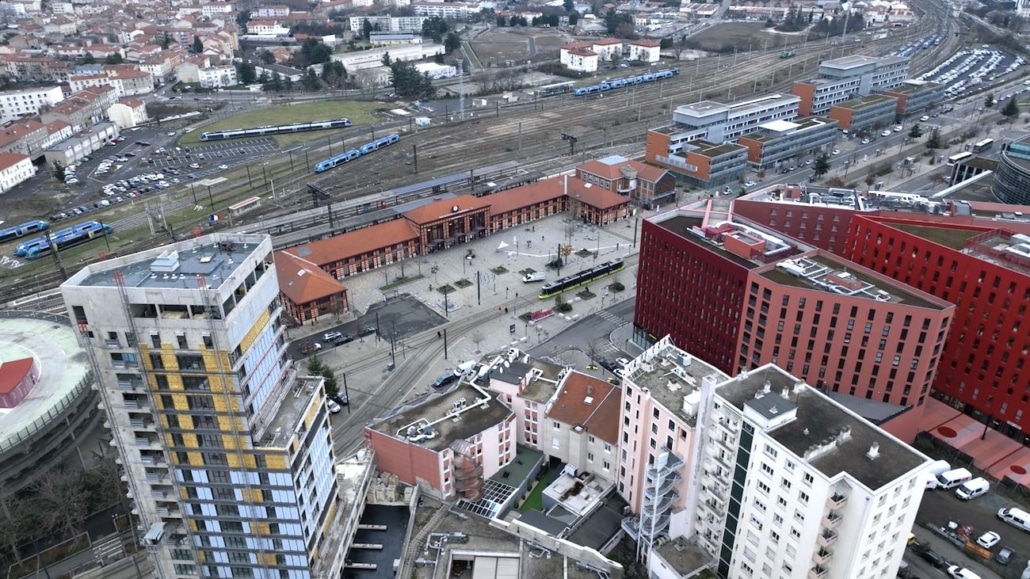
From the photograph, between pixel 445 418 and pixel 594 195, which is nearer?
pixel 445 418

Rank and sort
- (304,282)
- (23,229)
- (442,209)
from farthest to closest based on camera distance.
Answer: (23,229) → (442,209) → (304,282)

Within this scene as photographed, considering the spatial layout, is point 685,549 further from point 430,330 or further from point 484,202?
point 484,202

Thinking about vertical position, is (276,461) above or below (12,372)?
above

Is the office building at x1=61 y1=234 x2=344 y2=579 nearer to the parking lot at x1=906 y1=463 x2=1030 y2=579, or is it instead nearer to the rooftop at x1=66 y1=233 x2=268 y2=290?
the rooftop at x1=66 y1=233 x2=268 y2=290

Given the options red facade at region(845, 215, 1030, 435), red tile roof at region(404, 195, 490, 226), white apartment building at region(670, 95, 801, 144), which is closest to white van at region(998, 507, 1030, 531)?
red facade at region(845, 215, 1030, 435)

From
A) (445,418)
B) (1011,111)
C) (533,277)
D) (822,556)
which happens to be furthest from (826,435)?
(1011,111)

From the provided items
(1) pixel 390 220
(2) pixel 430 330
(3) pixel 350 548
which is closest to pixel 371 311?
(2) pixel 430 330

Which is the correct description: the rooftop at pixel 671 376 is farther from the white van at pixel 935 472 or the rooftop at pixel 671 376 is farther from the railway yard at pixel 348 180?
the railway yard at pixel 348 180

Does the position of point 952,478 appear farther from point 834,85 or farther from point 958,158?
point 834,85
